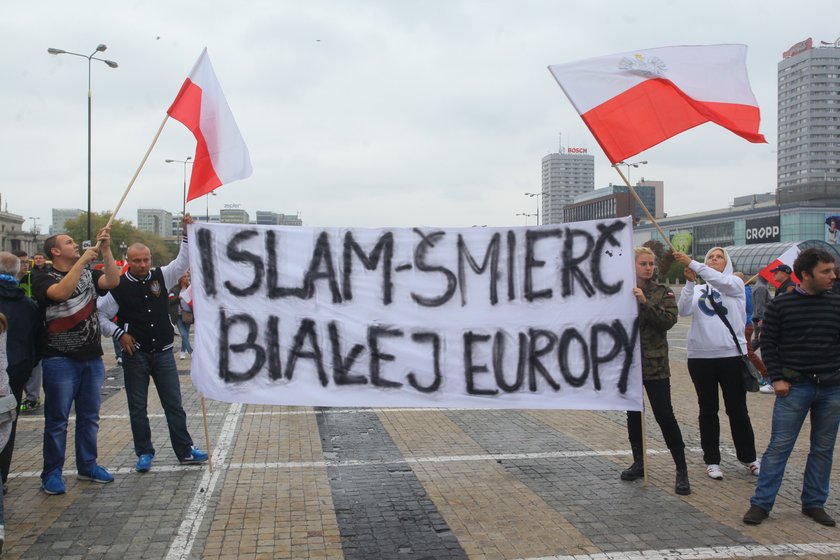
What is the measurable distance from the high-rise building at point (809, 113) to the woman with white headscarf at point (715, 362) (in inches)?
7289

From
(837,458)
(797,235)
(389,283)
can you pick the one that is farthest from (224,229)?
(797,235)

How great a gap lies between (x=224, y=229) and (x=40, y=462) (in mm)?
3044

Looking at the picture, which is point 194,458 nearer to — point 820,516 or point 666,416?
point 666,416

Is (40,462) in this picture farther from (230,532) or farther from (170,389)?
(230,532)

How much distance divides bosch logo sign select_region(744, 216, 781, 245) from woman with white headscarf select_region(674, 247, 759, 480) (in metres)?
96.8

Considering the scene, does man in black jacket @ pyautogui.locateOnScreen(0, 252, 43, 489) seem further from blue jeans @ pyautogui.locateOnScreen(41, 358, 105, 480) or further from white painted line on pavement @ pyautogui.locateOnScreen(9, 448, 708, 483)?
white painted line on pavement @ pyautogui.locateOnScreen(9, 448, 708, 483)

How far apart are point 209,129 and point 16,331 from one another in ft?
7.60

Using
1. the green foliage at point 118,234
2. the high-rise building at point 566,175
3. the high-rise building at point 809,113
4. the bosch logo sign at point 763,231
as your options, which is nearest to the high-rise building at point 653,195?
the high-rise building at point 566,175

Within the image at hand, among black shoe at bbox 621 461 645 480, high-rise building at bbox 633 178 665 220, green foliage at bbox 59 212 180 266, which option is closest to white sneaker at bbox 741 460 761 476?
black shoe at bbox 621 461 645 480

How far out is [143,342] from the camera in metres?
6.47

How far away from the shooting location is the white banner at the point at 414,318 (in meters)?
5.91

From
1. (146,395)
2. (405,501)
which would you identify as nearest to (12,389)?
(146,395)

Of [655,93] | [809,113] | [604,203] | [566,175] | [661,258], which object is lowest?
[661,258]

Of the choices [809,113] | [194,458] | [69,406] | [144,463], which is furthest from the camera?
[809,113]
